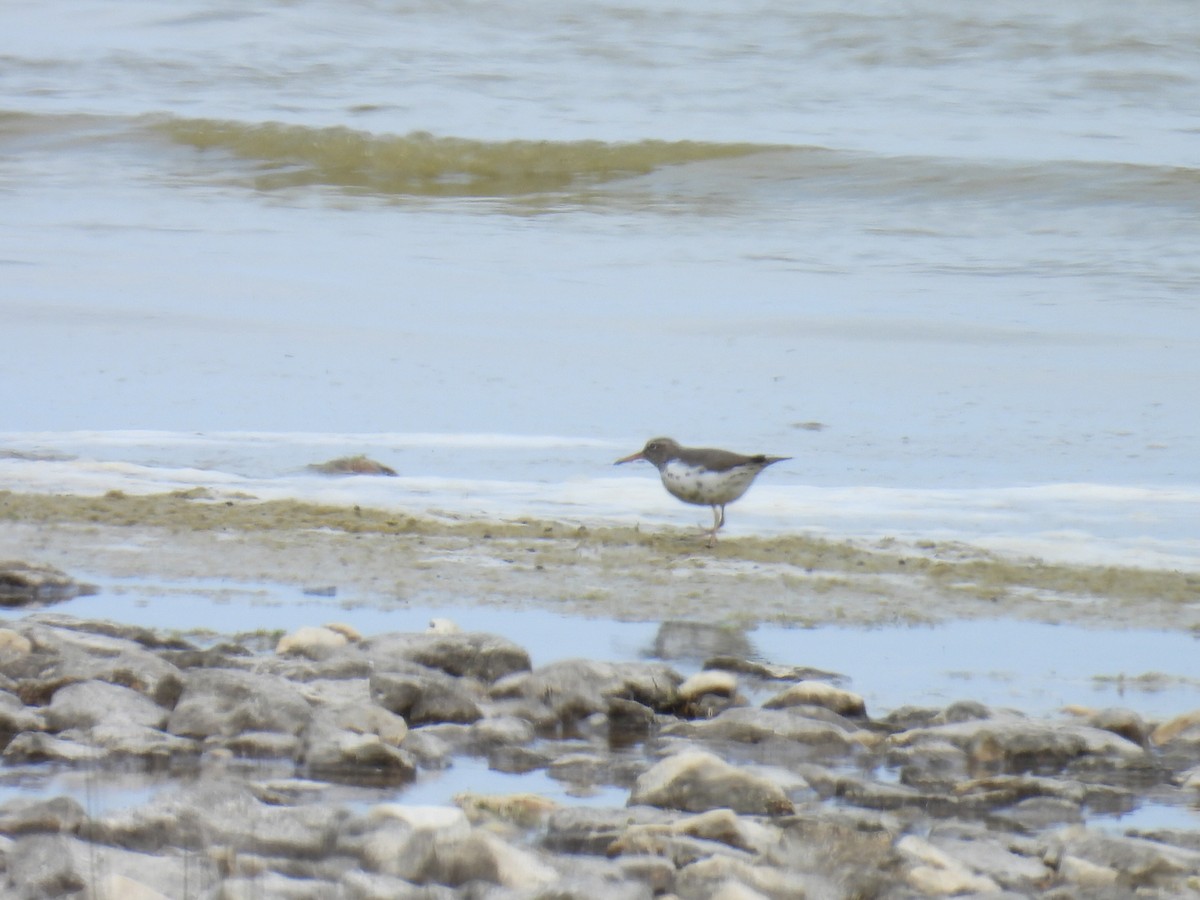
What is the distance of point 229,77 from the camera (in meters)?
18.9

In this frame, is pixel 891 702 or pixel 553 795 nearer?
pixel 553 795

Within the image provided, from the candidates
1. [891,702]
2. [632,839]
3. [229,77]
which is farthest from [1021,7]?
[632,839]

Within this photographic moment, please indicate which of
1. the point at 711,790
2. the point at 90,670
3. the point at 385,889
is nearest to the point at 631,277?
the point at 90,670

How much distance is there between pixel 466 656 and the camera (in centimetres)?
446

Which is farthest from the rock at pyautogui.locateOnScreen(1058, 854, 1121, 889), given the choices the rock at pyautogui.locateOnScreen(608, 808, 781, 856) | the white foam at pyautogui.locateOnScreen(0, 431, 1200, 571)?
the white foam at pyautogui.locateOnScreen(0, 431, 1200, 571)

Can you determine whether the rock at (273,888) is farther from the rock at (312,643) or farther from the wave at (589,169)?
the wave at (589,169)

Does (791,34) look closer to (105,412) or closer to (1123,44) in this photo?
(1123,44)

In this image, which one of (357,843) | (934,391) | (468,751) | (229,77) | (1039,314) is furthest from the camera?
(229,77)

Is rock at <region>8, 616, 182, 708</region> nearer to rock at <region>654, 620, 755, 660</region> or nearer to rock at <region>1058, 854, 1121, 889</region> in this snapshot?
rock at <region>654, 620, 755, 660</region>

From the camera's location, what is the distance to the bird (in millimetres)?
6352

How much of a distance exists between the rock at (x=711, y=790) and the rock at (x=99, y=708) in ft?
3.61

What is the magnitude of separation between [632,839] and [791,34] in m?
17.8

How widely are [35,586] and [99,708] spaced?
1464mm

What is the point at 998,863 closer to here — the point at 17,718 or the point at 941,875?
the point at 941,875
